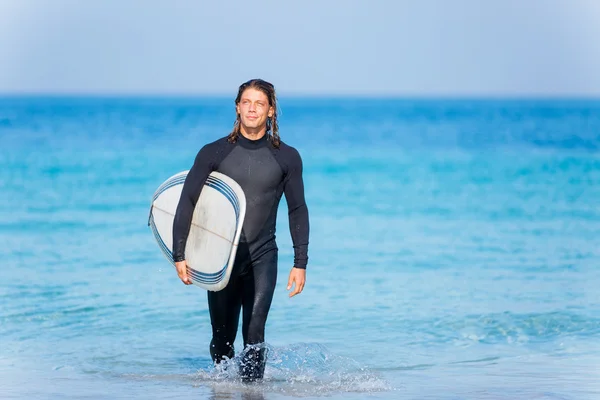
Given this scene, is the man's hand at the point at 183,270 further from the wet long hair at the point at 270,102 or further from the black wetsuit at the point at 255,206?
the wet long hair at the point at 270,102

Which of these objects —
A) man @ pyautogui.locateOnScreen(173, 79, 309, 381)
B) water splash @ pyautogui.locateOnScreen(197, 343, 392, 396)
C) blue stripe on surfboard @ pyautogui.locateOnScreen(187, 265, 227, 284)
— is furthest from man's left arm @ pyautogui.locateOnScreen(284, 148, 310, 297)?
water splash @ pyautogui.locateOnScreen(197, 343, 392, 396)

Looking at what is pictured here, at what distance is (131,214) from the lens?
1541 centimetres

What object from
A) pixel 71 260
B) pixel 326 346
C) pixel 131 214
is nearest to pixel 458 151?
pixel 131 214

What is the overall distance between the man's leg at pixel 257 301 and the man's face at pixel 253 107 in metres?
0.71

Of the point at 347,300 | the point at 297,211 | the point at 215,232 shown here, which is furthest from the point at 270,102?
the point at 347,300

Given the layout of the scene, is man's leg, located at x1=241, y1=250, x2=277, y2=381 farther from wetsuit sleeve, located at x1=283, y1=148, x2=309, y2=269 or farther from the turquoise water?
the turquoise water

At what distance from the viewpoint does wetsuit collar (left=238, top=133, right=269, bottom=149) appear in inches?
223

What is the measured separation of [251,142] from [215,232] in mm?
512

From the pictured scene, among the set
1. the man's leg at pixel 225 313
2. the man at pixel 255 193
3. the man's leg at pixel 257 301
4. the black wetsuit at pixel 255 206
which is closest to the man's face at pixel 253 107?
the man at pixel 255 193

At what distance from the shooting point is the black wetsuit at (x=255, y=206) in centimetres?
560

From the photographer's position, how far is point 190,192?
18.3 feet

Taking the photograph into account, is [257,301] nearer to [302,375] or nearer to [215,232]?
[215,232]

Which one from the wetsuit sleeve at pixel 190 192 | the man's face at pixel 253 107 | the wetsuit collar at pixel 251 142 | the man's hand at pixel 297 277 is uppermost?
the man's face at pixel 253 107

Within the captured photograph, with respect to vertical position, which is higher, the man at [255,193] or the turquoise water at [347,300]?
the man at [255,193]
